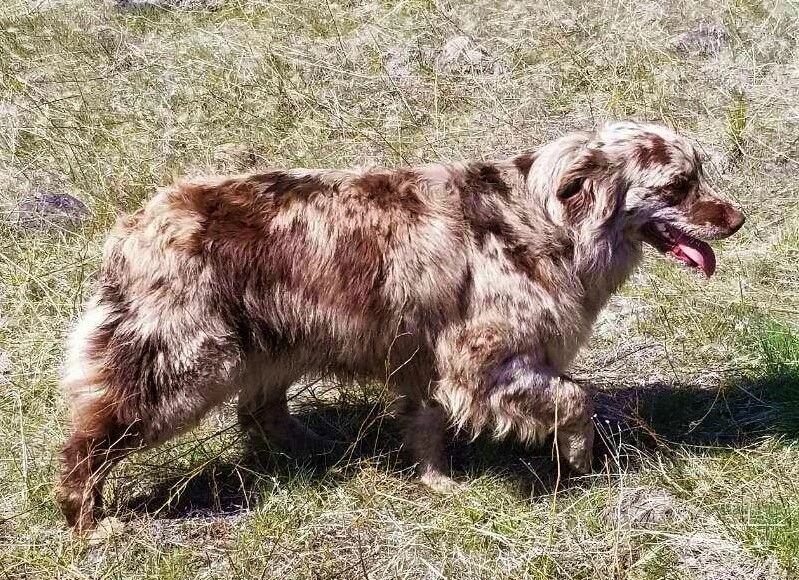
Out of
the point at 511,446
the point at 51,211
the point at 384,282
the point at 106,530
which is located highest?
the point at 384,282

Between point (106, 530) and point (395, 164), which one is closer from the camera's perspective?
point (106, 530)

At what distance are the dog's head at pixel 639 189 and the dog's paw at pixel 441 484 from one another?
1.28 meters

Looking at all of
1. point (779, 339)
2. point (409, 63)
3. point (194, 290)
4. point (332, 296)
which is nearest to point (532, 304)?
point (332, 296)

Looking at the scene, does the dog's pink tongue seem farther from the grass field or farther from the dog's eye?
the grass field

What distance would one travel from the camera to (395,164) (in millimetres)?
6691

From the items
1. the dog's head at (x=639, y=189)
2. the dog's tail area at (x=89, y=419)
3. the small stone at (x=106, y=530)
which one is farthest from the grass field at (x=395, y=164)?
the dog's head at (x=639, y=189)

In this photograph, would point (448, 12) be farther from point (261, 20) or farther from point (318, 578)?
point (318, 578)

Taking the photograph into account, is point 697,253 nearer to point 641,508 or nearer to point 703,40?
point 641,508

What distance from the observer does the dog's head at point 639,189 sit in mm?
3834

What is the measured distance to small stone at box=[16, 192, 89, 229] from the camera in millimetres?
6062

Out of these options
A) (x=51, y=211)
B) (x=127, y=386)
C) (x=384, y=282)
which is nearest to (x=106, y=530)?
(x=127, y=386)

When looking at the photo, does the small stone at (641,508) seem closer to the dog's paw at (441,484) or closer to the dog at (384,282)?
the dog at (384,282)

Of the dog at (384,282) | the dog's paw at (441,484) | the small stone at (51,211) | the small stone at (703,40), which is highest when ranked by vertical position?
the small stone at (703,40)

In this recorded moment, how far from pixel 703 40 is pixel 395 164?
10.3ft
